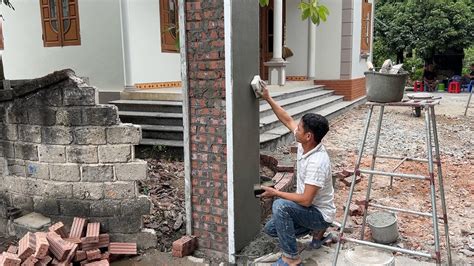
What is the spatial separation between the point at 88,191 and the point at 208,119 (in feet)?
4.55

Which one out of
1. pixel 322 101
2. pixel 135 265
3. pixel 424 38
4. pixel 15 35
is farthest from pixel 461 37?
pixel 135 265

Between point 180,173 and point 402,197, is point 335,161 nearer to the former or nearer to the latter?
point 402,197

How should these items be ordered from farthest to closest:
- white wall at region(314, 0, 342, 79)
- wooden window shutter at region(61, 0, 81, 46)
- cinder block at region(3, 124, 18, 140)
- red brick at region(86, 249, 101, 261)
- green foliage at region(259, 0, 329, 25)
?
white wall at region(314, 0, 342, 79)
wooden window shutter at region(61, 0, 81, 46)
cinder block at region(3, 124, 18, 140)
green foliage at region(259, 0, 329, 25)
red brick at region(86, 249, 101, 261)

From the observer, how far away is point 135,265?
3.58 meters

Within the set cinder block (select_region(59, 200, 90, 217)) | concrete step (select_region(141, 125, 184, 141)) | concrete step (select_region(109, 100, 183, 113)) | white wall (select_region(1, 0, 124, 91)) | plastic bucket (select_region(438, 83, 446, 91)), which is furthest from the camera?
plastic bucket (select_region(438, 83, 446, 91))

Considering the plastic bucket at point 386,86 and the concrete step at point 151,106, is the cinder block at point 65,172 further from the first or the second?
the concrete step at point 151,106

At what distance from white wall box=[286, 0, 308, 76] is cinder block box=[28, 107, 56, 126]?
906 cm

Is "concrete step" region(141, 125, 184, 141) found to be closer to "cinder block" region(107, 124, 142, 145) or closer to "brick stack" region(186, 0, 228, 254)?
"cinder block" region(107, 124, 142, 145)

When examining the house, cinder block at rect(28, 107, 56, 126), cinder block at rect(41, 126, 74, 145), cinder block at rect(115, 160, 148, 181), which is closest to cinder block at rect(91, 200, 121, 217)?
cinder block at rect(115, 160, 148, 181)

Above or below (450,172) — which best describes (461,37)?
above

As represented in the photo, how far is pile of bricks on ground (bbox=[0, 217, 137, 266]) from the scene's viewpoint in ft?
10.7

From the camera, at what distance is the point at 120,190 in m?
3.77

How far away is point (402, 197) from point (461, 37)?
17484 millimetres

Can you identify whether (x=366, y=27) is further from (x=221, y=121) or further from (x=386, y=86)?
(x=221, y=121)
